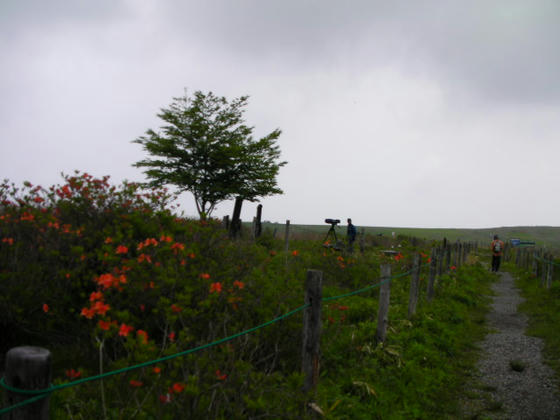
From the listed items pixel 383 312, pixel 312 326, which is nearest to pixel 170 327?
pixel 312 326

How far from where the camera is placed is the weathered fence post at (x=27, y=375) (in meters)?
1.45

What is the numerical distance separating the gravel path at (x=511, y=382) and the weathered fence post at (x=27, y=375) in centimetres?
428

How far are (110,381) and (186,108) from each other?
2549 centimetres

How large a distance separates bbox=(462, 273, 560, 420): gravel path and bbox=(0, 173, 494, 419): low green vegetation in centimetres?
27

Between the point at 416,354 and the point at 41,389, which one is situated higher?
the point at 41,389

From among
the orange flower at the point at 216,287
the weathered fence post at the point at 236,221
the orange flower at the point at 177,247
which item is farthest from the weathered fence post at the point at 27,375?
the weathered fence post at the point at 236,221

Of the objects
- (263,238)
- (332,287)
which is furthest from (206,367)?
(263,238)

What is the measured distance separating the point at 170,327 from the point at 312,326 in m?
1.33

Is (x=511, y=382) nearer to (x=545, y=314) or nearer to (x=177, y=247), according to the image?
(x=177, y=247)

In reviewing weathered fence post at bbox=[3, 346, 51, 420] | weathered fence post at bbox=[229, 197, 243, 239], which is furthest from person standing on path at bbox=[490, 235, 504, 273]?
weathered fence post at bbox=[3, 346, 51, 420]

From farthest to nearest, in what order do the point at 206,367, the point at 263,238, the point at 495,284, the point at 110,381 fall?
the point at 263,238, the point at 495,284, the point at 110,381, the point at 206,367

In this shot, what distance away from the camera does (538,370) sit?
18.5 ft

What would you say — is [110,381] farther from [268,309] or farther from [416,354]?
[416,354]

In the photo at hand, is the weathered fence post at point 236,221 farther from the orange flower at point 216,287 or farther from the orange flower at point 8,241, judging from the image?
the orange flower at point 216,287
